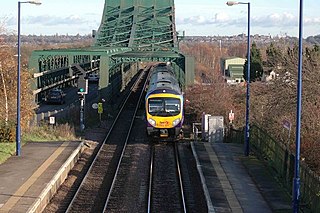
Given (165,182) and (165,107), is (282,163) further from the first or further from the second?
(165,107)

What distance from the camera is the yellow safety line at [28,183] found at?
16.0 meters

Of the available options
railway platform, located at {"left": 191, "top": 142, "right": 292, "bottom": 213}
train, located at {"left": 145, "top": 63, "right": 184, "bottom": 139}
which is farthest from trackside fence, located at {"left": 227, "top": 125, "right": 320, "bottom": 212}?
train, located at {"left": 145, "top": 63, "right": 184, "bottom": 139}

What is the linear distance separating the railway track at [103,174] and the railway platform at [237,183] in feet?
10.8

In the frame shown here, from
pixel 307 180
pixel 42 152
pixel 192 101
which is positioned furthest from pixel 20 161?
pixel 192 101

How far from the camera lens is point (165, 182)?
67.6ft

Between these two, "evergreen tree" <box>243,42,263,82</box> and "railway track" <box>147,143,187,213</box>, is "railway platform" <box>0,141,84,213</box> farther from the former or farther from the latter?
"evergreen tree" <box>243,42,263,82</box>

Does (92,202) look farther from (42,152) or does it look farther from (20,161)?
(42,152)

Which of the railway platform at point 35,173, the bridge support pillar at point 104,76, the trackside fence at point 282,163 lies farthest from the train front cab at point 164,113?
the bridge support pillar at point 104,76

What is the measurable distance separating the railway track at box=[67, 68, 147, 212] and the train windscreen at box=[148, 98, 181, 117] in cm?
234

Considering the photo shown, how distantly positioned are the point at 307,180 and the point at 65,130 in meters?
16.5

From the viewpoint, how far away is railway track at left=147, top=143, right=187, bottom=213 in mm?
17500

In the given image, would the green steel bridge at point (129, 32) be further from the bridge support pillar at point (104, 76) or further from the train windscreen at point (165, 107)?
the train windscreen at point (165, 107)

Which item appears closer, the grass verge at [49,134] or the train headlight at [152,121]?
the train headlight at [152,121]

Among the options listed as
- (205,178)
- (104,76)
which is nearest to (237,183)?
(205,178)
